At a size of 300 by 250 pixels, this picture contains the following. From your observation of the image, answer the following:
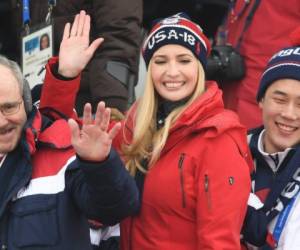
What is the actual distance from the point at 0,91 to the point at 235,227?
35.9 inches

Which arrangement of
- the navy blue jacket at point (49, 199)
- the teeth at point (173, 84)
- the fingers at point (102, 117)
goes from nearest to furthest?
the fingers at point (102, 117)
the navy blue jacket at point (49, 199)
the teeth at point (173, 84)

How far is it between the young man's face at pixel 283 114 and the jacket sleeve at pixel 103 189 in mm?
858

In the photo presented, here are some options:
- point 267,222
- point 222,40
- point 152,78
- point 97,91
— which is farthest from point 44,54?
point 267,222

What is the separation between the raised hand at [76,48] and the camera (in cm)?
277

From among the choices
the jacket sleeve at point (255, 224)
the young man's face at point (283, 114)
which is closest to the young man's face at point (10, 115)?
the jacket sleeve at point (255, 224)

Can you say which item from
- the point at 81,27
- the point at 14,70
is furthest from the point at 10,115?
the point at 81,27

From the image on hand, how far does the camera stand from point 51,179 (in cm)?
236

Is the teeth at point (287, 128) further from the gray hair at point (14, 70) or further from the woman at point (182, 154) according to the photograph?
the gray hair at point (14, 70)

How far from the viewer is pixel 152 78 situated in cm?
294

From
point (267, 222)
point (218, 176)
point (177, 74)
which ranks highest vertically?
point (177, 74)

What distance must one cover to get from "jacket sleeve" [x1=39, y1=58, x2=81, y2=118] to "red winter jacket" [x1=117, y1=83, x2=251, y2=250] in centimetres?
42

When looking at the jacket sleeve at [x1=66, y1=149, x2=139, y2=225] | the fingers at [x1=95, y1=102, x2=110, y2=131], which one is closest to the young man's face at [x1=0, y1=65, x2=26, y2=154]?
the jacket sleeve at [x1=66, y1=149, x2=139, y2=225]

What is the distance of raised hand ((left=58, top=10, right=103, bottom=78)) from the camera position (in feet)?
9.07

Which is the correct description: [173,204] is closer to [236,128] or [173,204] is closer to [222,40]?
[236,128]
